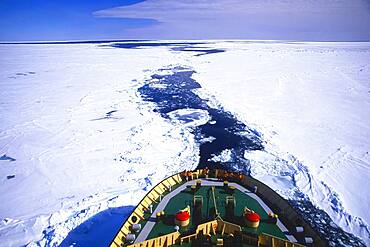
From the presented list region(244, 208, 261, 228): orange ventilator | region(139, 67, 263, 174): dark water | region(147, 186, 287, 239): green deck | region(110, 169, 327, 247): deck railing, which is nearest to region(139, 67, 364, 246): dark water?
region(139, 67, 263, 174): dark water

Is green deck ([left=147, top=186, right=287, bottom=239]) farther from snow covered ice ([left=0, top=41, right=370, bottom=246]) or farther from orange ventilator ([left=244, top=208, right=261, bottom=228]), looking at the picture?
snow covered ice ([left=0, top=41, right=370, bottom=246])

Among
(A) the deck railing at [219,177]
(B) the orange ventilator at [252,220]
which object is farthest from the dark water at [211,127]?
(B) the orange ventilator at [252,220]

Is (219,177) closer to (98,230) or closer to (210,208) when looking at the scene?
(210,208)

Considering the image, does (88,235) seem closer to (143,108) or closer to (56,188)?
(56,188)

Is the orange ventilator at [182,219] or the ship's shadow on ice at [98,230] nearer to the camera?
the orange ventilator at [182,219]

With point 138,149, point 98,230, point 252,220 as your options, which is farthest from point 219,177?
point 138,149

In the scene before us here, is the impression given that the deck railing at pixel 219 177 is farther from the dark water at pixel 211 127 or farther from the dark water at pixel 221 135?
the dark water at pixel 211 127
